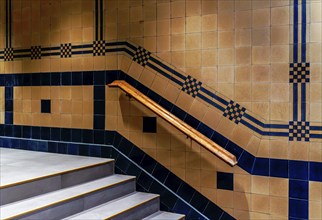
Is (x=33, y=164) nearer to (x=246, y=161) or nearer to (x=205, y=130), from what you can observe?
(x=205, y=130)

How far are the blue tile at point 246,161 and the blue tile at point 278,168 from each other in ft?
0.62

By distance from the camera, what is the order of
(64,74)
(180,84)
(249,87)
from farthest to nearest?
(64,74) → (180,84) → (249,87)

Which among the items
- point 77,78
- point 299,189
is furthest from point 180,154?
point 77,78

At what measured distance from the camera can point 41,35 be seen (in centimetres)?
487

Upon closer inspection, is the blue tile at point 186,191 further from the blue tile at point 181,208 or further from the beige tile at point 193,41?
the beige tile at point 193,41

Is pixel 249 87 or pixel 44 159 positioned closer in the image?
pixel 249 87

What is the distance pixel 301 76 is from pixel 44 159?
3079 mm

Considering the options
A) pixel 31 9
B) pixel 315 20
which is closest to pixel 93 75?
pixel 31 9

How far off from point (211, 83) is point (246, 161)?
89 centimetres

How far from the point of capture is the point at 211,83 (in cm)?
374

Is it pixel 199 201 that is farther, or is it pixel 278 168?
pixel 199 201

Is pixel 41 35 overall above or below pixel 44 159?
above

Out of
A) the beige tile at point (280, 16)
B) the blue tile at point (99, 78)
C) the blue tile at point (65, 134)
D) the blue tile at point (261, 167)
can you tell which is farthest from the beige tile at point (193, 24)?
the blue tile at point (65, 134)

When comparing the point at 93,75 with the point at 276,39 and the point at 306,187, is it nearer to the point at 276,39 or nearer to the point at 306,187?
the point at 276,39
